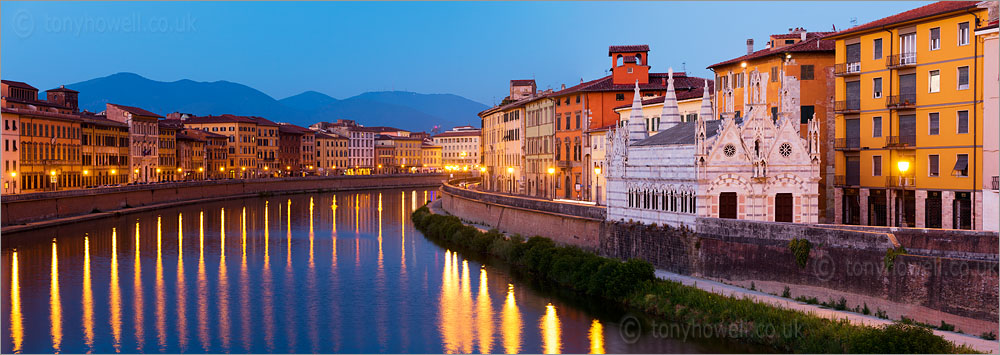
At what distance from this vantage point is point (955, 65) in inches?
1454

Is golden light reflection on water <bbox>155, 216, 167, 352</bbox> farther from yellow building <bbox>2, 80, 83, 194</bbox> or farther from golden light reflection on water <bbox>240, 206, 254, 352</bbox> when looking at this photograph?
yellow building <bbox>2, 80, 83, 194</bbox>

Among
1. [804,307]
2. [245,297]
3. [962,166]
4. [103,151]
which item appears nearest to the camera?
[804,307]

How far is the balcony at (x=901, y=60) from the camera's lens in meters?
39.0

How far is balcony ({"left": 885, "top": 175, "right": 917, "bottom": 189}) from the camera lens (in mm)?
39625

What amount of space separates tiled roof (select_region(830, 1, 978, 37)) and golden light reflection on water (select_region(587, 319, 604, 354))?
17.7 meters

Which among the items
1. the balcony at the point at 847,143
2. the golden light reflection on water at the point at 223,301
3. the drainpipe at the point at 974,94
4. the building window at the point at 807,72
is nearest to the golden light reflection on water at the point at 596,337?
the golden light reflection on water at the point at 223,301

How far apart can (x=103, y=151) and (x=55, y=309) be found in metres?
64.2

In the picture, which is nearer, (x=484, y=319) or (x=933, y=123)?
(x=484, y=319)

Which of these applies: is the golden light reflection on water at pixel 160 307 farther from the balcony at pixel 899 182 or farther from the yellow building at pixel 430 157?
the yellow building at pixel 430 157

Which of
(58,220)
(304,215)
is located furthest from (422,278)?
(304,215)

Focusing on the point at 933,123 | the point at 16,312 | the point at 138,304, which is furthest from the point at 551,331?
the point at 16,312

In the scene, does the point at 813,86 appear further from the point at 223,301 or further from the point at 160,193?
the point at 160,193

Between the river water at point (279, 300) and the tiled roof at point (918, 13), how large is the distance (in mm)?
16603

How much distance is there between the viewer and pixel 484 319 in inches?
1340
